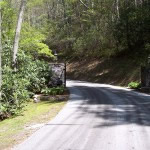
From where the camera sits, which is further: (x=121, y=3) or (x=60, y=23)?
(x=60, y=23)

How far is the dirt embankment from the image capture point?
31.8 metres

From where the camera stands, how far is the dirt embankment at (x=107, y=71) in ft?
104

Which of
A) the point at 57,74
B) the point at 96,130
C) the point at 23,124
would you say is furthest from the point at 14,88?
the point at 57,74

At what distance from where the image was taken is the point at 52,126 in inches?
466

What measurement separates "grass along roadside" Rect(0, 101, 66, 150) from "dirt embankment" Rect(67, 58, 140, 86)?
16.0 metres

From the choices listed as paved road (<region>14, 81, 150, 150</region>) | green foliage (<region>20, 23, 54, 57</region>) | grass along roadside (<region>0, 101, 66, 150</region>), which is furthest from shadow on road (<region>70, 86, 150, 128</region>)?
green foliage (<region>20, 23, 54, 57</region>)

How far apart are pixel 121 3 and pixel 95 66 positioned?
9.64m

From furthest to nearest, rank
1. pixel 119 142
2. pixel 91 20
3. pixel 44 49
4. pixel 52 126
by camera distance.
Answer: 1. pixel 91 20
2. pixel 44 49
3. pixel 52 126
4. pixel 119 142

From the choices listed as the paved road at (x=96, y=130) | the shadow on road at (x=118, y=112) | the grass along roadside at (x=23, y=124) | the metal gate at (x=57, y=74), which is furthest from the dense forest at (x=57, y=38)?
the shadow on road at (x=118, y=112)

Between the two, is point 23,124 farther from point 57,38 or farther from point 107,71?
point 57,38

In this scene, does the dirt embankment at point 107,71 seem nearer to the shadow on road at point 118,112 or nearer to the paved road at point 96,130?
the shadow on road at point 118,112

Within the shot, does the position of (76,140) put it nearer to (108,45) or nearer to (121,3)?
(108,45)

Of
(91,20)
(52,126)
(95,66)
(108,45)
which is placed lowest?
(52,126)

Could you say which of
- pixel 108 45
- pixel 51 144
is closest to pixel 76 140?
pixel 51 144
